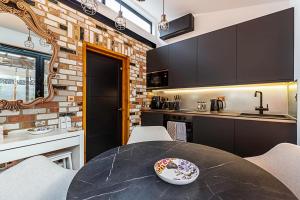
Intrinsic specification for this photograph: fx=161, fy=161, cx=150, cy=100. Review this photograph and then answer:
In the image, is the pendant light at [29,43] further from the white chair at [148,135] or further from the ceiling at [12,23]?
the white chair at [148,135]

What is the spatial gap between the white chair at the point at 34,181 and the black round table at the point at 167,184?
0.19 m

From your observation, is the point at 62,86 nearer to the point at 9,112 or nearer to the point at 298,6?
the point at 9,112

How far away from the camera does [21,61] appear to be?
69.6 inches

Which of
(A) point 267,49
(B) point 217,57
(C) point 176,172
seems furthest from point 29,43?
(A) point 267,49

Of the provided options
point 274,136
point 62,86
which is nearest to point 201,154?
point 274,136

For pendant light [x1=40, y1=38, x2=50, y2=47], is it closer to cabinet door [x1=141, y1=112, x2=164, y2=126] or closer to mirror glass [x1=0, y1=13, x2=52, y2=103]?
mirror glass [x1=0, y1=13, x2=52, y2=103]

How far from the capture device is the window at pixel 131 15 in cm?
296

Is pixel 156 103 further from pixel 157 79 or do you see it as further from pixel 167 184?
pixel 167 184

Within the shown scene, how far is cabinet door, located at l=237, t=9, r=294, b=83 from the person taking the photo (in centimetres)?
194

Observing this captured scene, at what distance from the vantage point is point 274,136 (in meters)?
1.88

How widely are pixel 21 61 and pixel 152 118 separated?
7.33ft

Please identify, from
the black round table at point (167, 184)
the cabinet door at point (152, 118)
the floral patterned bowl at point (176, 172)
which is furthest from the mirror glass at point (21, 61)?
the cabinet door at point (152, 118)

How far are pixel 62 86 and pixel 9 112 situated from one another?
24.8 inches

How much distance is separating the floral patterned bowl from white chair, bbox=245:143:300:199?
0.58 metres
